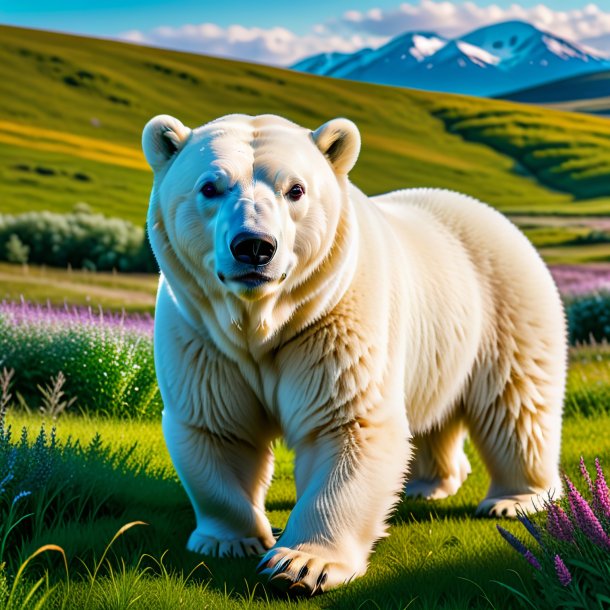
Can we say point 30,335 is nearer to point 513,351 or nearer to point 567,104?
point 513,351

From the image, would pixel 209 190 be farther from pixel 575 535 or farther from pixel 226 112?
pixel 226 112

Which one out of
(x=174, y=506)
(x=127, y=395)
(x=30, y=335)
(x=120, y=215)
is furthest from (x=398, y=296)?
(x=120, y=215)

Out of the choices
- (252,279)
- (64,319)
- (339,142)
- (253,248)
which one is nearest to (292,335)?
(252,279)

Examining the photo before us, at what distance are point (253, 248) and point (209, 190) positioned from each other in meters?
0.41

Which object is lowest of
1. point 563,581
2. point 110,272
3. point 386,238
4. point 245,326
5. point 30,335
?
point 110,272

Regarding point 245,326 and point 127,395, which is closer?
point 245,326

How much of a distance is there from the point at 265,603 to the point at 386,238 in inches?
67.9

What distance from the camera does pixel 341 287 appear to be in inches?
159

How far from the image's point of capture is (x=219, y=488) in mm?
4242

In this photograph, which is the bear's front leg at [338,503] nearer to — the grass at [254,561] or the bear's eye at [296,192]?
the grass at [254,561]

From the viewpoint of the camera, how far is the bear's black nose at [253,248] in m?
3.45

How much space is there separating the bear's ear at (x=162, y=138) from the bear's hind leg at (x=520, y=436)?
2012 millimetres

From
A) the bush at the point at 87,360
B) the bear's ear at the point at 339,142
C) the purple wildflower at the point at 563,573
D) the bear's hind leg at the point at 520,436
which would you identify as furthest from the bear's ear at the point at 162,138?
the bush at the point at 87,360

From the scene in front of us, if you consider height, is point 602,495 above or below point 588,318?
above
